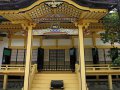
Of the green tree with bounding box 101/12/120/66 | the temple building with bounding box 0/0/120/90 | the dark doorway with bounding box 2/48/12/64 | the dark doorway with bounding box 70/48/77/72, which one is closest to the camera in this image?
the temple building with bounding box 0/0/120/90

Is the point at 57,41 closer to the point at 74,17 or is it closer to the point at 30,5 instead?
the point at 74,17

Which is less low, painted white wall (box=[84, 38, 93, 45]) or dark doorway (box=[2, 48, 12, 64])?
painted white wall (box=[84, 38, 93, 45])

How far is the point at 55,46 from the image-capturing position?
20.8 meters

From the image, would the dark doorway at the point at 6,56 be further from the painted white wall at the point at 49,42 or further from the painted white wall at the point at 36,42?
the painted white wall at the point at 49,42

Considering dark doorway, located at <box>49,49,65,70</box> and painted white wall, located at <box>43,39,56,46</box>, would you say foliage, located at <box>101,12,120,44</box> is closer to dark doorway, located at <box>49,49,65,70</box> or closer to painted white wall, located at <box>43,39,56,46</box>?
dark doorway, located at <box>49,49,65,70</box>

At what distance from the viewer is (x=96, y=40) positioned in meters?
20.9

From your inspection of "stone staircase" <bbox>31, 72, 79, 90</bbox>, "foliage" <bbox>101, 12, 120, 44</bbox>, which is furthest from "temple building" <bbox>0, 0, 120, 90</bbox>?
"foliage" <bbox>101, 12, 120, 44</bbox>

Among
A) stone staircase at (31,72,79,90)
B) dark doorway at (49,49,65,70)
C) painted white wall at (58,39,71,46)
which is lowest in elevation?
stone staircase at (31,72,79,90)

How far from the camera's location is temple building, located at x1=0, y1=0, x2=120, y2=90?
14258 millimetres

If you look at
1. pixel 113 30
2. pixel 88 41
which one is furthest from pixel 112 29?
pixel 88 41

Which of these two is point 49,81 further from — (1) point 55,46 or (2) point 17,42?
(2) point 17,42

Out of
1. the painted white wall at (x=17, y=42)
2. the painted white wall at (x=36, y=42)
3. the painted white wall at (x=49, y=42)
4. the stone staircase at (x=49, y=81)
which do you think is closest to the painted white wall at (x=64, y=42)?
the painted white wall at (x=49, y=42)

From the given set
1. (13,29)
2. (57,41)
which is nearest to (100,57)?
(57,41)

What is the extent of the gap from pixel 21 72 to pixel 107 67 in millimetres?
7138
